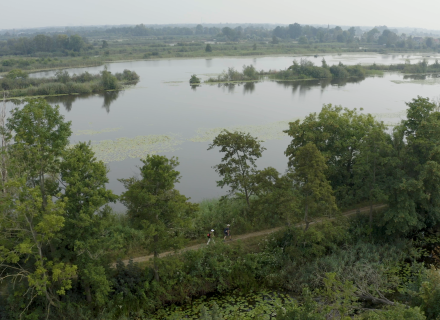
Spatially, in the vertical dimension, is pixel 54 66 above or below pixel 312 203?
above

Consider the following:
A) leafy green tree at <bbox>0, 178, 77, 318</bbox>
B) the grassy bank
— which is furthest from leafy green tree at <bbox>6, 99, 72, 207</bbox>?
the grassy bank

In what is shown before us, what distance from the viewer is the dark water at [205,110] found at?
26.4 m

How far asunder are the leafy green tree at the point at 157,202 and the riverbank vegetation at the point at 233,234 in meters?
0.05

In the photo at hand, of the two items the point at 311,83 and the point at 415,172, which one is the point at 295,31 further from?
the point at 415,172

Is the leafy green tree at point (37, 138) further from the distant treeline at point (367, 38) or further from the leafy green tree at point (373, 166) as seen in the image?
the distant treeline at point (367, 38)

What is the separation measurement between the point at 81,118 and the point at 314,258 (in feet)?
98.2

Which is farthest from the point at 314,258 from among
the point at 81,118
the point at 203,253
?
the point at 81,118

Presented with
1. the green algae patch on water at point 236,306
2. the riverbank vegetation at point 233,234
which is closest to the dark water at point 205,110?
the riverbank vegetation at point 233,234

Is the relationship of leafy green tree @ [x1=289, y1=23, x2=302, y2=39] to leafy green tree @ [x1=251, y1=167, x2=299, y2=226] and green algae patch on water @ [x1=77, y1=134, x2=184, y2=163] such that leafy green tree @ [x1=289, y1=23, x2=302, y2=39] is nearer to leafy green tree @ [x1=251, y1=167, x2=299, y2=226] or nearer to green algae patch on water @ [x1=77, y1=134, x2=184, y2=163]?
green algae patch on water @ [x1=77, y1=134, x2=184, y2=163]

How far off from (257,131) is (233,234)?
16620 millimetres

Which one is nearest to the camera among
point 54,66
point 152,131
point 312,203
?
point 312,203

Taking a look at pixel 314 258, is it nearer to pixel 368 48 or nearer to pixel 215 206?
pixel 215 206

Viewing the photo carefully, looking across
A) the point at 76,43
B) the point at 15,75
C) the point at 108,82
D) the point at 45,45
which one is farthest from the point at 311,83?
the point at 45,45

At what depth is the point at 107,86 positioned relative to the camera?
5128 cm
